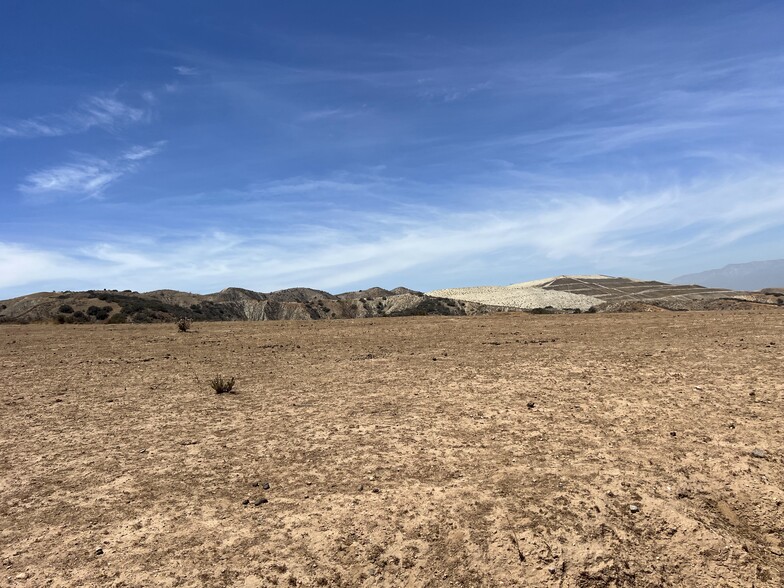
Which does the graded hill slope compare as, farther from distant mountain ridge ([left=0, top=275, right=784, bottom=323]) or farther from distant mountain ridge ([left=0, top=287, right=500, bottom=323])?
distant mountain ridge ([left=0, top=287, right=500, bottom=323])

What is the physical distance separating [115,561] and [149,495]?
133cm

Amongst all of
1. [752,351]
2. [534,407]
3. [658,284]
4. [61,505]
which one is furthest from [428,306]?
[658,284]

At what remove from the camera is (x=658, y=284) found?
385 ft

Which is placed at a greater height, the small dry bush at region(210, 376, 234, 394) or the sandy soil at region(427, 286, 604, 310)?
the sandy soil at region(427, 286, 604, 310)

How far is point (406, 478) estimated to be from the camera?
6.05 meters

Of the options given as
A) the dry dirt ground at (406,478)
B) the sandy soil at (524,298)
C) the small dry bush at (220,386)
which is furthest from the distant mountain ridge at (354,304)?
the dry dirt ground at (406,478)

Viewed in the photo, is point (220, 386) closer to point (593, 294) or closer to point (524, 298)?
point (524, 298)

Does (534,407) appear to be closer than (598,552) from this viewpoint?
No

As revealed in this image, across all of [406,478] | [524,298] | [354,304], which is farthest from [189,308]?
[406,478]

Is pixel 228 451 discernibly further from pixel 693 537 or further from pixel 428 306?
pixel 428 306

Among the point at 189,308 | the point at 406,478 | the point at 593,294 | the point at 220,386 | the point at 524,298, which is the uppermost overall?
the point at 189,308

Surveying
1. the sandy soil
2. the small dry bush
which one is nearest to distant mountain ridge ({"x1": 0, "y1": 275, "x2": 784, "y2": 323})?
the sandy soil

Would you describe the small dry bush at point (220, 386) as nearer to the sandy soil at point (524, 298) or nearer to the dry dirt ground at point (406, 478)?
the dry dirt ground at point (406, 478)

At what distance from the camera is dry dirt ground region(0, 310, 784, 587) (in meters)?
4.48
